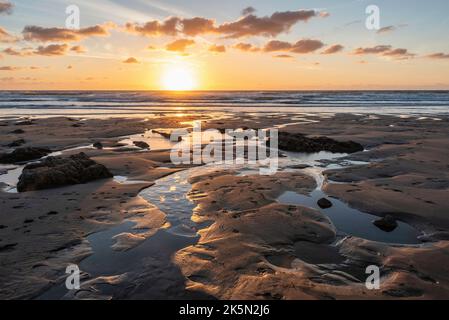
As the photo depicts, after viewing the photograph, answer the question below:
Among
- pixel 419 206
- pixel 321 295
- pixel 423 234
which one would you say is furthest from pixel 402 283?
pixel 419 206

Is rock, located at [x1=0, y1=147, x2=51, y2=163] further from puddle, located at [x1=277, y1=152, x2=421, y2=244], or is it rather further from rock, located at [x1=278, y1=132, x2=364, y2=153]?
rock, located at [x1=278, y1=132, x2=364, y2=153]

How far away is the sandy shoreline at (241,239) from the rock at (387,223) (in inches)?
16.4

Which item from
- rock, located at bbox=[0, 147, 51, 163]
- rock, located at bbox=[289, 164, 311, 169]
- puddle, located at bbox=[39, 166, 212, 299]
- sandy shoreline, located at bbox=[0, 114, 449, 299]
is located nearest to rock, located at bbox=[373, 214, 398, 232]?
sandy shoreline, located at bbox=[0, 114, 449, 299]

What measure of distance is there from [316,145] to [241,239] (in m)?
10.3

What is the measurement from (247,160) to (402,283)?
8.69 meters

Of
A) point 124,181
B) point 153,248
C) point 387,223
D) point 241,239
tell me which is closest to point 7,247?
point 153,248

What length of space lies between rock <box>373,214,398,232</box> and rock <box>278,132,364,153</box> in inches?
323

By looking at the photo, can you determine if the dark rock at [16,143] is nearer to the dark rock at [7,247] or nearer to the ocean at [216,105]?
the dark rock at [7,247]

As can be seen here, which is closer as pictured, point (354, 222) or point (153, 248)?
point (153, 248)

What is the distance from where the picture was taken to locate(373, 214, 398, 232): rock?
6.66 metres

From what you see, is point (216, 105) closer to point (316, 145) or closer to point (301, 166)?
point (316, 145)

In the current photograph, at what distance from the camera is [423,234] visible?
6406 mm

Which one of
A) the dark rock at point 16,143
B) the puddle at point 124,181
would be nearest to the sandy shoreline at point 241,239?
the puddle at point 124,181

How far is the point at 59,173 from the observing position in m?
9.43
